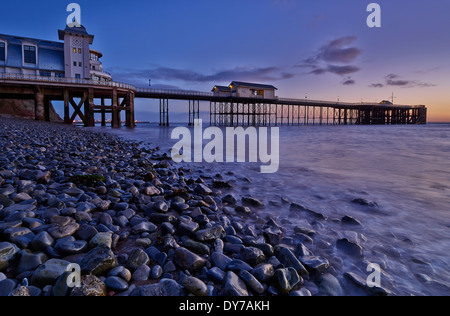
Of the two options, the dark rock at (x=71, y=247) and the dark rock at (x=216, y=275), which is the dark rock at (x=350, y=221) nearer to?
the dark rock at (x=216, y=275)

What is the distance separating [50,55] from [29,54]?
2440 mm

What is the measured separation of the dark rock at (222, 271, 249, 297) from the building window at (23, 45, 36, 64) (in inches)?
1552

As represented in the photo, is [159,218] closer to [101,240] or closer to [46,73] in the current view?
[101,240]

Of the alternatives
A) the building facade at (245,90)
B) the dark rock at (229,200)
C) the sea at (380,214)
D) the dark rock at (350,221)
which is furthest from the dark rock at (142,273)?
the building facade at (245,90)

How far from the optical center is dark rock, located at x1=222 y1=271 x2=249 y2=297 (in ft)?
4.53

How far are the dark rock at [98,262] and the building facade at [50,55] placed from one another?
3557 centimetres

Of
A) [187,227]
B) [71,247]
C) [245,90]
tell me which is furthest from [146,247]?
[245,90]

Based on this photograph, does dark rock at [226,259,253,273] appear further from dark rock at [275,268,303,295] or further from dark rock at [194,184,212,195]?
dark rock at [194,184,212,195]

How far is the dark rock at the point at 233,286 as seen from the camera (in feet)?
4.53

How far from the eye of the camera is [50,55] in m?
30.5

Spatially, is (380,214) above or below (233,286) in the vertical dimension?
below
